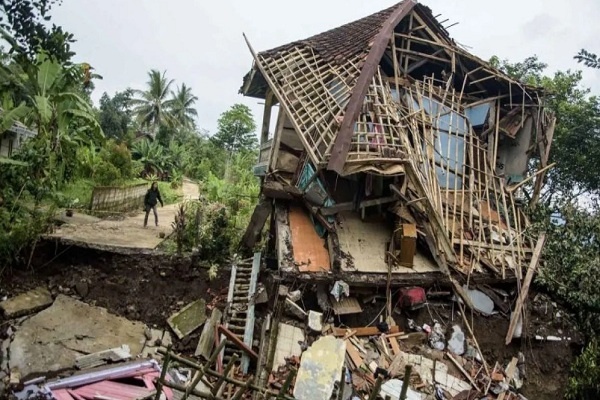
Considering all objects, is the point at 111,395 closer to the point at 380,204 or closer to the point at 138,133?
the point at 380,204

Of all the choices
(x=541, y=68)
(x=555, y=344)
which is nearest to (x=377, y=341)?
(x=555, y=344)

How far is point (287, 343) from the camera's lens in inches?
246

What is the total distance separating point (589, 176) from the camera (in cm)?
1129

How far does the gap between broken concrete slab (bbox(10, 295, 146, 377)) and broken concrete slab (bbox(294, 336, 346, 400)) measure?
324 centimetres

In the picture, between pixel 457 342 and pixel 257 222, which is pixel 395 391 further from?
pixel 257 222

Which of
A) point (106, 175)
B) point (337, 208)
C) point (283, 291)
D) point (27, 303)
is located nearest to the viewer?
point (283, 291)

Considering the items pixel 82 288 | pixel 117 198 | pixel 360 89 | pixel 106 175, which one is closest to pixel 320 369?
pixel 360 89

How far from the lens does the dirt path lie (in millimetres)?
8719

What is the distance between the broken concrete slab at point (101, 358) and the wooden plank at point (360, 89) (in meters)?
4.67

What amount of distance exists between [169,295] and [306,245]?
3.26 metres

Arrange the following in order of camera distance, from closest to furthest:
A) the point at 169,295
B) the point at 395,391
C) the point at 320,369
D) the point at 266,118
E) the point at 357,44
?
the point at 395,391 → the point at 320,369 → the point at 169,295 → the point at 357,44 → the point at 266,118

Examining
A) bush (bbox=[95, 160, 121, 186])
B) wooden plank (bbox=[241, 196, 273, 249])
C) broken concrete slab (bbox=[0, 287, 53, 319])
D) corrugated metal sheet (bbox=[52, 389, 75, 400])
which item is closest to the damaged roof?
wooden plank (bbox=[241, 196, 273, 249])

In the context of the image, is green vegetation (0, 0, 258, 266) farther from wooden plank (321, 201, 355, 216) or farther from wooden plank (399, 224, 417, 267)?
wooden plank (399, 224, 417, 267)

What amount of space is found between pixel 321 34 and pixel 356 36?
1.49 metres
